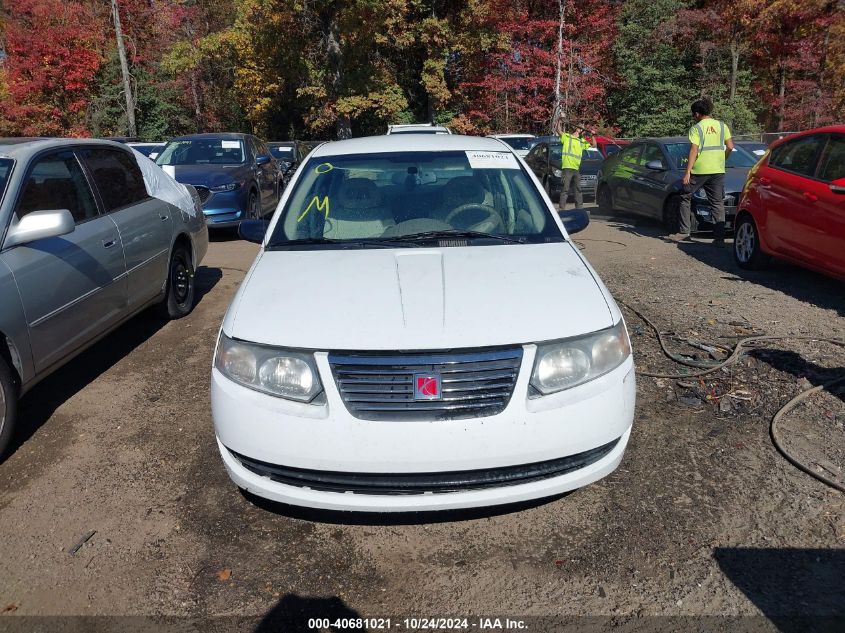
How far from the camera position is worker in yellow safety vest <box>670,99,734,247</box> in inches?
355

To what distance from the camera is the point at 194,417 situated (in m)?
4.28

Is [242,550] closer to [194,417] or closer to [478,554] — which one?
[478,554]

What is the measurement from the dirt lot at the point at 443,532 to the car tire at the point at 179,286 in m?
1.68

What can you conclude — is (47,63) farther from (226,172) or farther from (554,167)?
(554,167)

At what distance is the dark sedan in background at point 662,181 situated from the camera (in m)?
10.2

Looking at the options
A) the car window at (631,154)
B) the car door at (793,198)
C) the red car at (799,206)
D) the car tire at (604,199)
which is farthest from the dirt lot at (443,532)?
the car tire at (604,199)

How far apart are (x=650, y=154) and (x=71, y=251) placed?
32.2ft

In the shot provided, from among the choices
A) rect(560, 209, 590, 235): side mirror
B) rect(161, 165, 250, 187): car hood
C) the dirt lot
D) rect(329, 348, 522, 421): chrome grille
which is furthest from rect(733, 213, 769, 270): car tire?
rect(161, 165, 250, 187): car hood

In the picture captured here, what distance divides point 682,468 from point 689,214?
7.21 metres

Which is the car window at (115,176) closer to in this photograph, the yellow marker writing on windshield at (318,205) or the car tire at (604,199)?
the yellow marker writing on windshield at (318,205)

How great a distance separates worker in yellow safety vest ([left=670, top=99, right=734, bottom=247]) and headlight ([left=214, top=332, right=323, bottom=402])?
7691 mm

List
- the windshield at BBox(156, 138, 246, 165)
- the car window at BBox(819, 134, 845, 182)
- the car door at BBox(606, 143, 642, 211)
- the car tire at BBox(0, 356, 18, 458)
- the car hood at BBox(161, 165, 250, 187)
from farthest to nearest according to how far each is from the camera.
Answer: the car door at BBox(606, 143, 642, 211) → the windshield at BBox(156, 138, 246, 165) → the car hood at BBox(161, 165, 250, 187) → the car window at BBox(819, 134, 845, 182) → the car tire at BBox(0, 356, 18, 458)

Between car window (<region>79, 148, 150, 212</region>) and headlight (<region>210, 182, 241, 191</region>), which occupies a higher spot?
car window (<region>79, 148, 150, 212</region>)

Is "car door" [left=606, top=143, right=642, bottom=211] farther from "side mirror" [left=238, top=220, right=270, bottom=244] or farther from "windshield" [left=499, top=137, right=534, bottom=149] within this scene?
"side mirror" [left=238, top=220, right=270, bottom=244]
